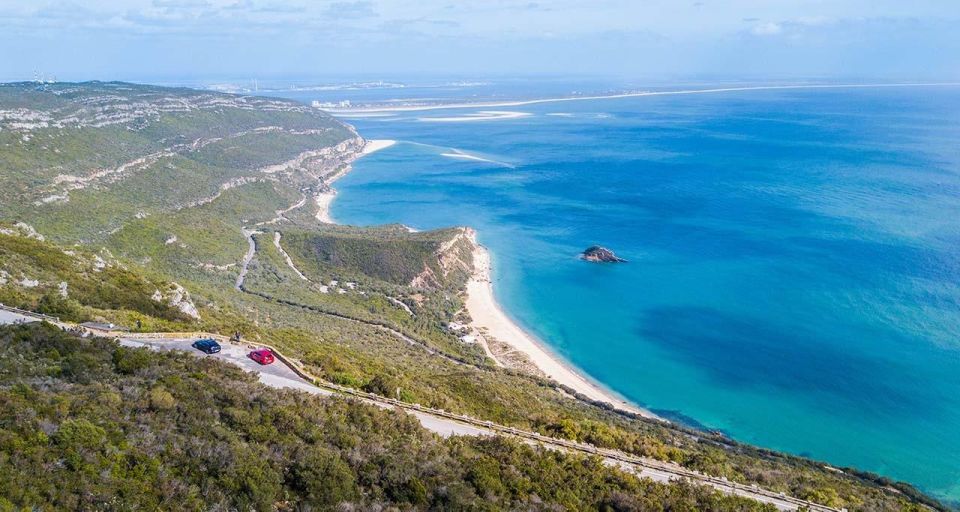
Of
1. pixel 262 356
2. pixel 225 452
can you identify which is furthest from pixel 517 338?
pixel 225 452

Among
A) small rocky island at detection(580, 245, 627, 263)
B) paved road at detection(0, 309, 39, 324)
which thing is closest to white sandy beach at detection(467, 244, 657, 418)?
small rocky island at detection(580, 245, 627, 263)

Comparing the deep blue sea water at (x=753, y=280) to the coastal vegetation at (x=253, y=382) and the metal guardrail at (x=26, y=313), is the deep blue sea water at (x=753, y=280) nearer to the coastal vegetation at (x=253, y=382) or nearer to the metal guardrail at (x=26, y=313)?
the coastal vegetation at (x=253, y=382)

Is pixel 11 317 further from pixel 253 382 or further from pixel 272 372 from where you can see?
pixel 253 382

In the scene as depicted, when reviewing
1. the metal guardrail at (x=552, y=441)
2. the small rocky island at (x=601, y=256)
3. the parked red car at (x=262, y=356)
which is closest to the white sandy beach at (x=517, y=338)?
the small rocky island at (x=601, y=256)

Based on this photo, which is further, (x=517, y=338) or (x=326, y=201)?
(x=326, y=201)

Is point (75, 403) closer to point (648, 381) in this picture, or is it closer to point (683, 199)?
point (648, 381)

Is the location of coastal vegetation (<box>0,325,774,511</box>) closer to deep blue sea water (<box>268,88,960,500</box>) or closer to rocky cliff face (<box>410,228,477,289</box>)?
deep blue sea water (<box>268,88,960,500</box>)
